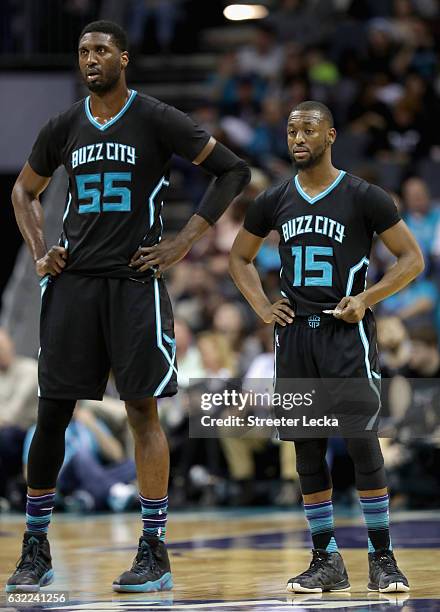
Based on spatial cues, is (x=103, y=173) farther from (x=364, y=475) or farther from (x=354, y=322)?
(x=364, y=475)

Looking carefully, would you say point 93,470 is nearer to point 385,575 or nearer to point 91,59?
point 385,575

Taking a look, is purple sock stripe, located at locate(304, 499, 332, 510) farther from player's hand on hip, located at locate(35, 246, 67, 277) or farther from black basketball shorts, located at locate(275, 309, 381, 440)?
player's hand on hip, located at locate(35, 246, 67, 277)

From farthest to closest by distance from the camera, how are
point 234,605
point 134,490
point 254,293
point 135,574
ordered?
point 134,490 < point 254,293 < point 135,574 < point 234,605

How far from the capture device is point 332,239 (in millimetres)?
6062

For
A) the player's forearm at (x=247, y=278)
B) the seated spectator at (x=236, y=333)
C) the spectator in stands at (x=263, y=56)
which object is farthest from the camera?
the spectator in stands at (x=263, y=56)

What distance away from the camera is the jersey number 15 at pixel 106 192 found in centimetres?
605

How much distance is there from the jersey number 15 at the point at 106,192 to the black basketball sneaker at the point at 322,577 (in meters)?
1.70

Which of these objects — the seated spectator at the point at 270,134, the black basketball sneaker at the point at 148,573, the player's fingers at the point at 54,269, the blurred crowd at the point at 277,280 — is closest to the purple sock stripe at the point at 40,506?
the black basketball sneaker at the point at 148,573

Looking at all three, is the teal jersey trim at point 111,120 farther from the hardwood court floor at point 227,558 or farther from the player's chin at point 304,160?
the hardwood court floor at point 227,558

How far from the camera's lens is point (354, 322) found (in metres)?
6.02

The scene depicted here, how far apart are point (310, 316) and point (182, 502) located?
6108mm

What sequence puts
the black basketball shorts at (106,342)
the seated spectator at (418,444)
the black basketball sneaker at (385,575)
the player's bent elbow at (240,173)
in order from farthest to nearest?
1. the seated spectator at (418,444)
2. the player's bent elbow at (240,173)
3. the black basketball shorts at (106,342)
4. the black basketball sneaker at (385,575)

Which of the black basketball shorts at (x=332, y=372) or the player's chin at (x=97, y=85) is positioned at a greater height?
the player's chin at (x=97, y=85)

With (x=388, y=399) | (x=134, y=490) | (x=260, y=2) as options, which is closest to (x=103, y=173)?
(x=388, y=399)
